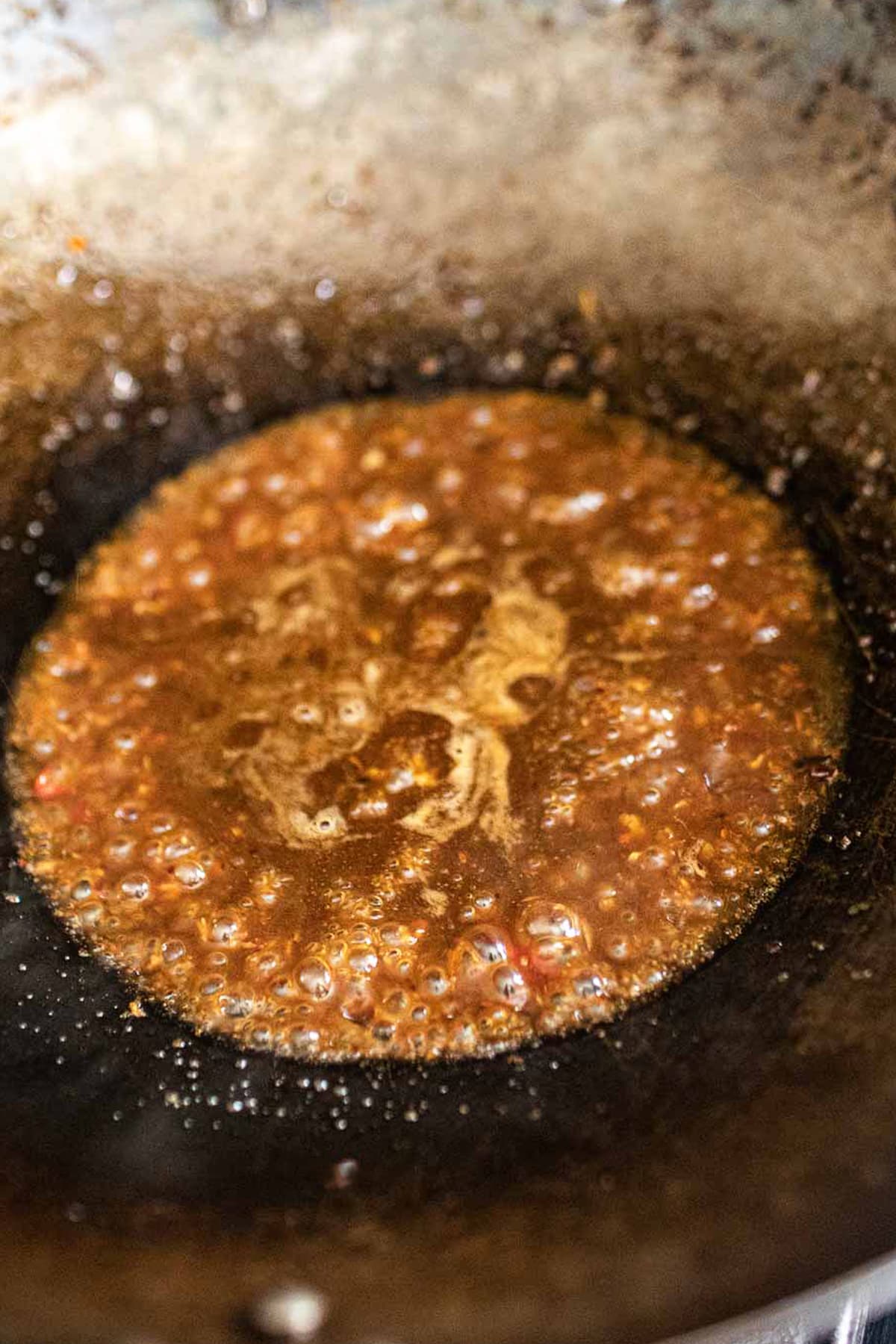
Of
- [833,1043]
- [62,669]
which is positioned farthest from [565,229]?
[833,1043]

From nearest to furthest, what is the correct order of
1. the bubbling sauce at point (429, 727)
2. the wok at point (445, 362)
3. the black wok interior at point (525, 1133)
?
the black wok interior at point (525, 1133)
the wok at point (445, 362)
the bubbling sauce at point (429, 727)

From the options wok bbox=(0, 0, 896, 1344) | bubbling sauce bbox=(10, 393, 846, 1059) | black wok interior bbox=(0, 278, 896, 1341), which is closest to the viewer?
black wok interior bbox=(0, 278, 896, 1341)

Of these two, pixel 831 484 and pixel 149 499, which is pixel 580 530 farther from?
pixel 149 499

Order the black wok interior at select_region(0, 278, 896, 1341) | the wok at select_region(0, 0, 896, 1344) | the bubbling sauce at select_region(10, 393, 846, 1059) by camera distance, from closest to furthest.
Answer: the black wok interior at select_region(0, 278, 896, 1341) < the wok at select_region(0, 0, 896, 1344) < the bubbling sauce at select_region(10, 393, 846, 1059)

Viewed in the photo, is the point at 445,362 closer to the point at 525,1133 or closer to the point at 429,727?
the point at 429,727

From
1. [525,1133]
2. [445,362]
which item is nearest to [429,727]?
[525,1133]

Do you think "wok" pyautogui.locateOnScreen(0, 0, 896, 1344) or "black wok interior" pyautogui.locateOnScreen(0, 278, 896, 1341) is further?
"wok" pyautogui.locateOnScreen(0, 0, 896, 1344)

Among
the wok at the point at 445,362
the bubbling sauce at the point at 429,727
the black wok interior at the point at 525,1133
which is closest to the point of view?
the black wok interior at the point at 525,1133
